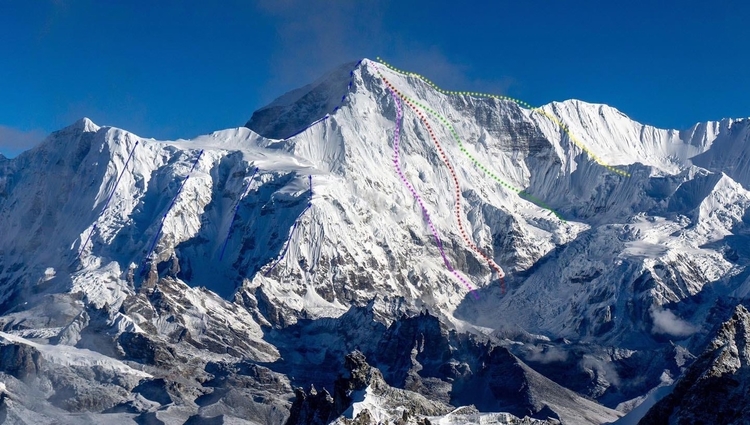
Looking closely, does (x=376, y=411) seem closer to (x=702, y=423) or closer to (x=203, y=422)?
(x=702, y=423)

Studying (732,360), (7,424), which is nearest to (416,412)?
(732,360)

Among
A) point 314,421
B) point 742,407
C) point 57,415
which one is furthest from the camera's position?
point 57,415

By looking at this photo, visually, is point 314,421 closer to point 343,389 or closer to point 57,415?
point 343,389

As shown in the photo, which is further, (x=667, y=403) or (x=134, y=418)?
(x=134, y=418)

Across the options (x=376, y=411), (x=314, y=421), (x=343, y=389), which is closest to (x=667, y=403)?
(x=376, y=411)

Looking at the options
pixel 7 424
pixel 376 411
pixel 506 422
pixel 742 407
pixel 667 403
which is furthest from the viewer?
pixel 7 424

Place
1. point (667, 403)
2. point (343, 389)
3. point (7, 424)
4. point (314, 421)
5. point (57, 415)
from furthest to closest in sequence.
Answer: point (57, 415)
point (7, 424)
point (314, 421)
point (343, 389)
point (667, 403)
